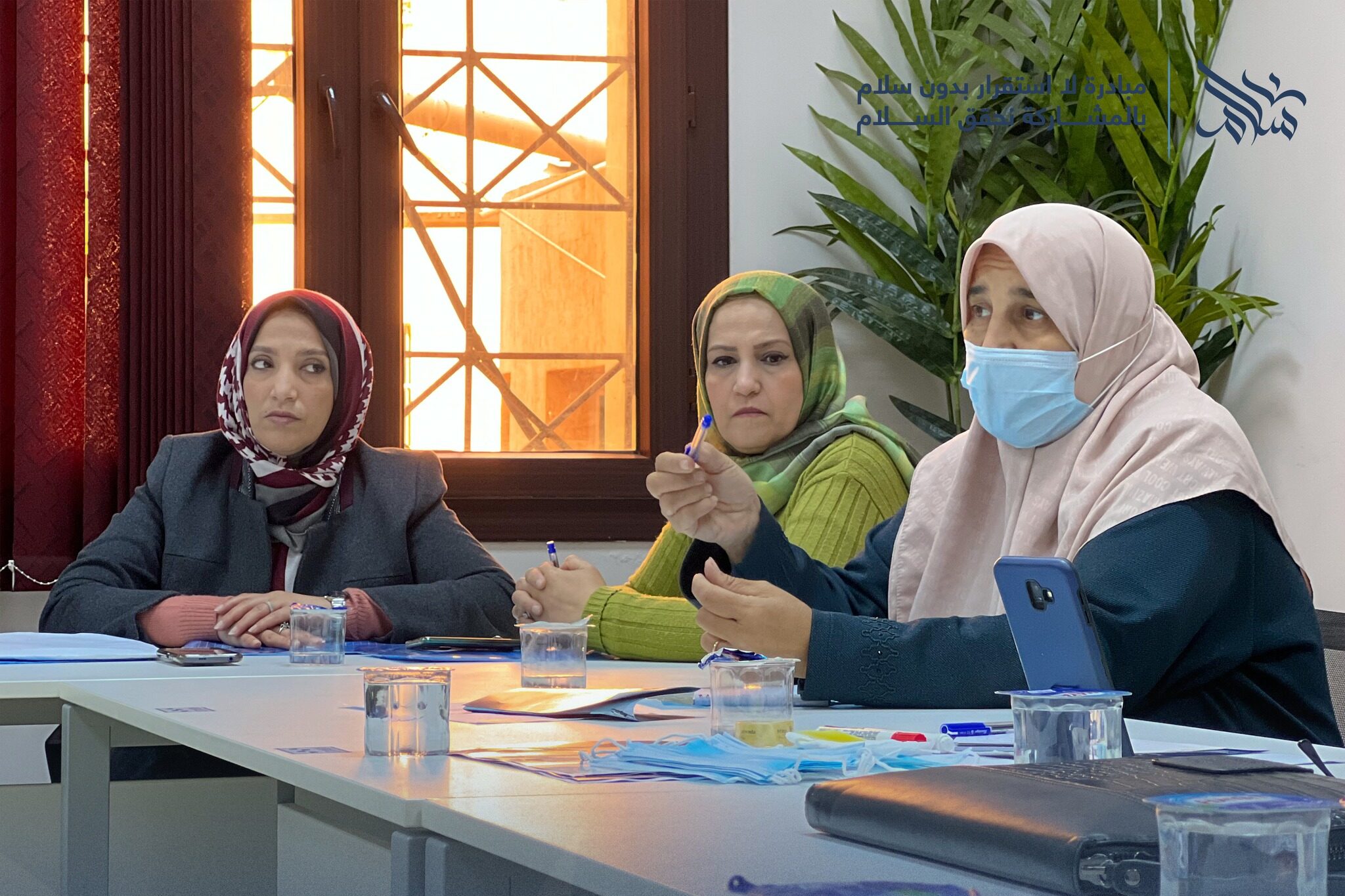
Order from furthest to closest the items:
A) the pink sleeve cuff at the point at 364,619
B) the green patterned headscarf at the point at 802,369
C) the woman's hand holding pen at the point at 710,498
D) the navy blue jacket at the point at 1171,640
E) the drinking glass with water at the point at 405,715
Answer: the green patterned headscarf at the point at 802,369, the pink sleeve cuff at the point at 364,619, the woman's hand holding pen at the point at 710,498, the navy blue jacket at the point at 1171,640, the drinking glass with water at the point at 405,715

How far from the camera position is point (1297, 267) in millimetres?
3043

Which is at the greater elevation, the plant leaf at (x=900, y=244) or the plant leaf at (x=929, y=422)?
the plant leaf at (x=900, y=244)

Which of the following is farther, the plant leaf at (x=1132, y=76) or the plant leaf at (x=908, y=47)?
the plant leaf at (x=908, y=47)

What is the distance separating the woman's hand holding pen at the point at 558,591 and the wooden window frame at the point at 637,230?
116 cm

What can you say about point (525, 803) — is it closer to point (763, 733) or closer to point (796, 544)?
point (763, 733)

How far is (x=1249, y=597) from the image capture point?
1.56m

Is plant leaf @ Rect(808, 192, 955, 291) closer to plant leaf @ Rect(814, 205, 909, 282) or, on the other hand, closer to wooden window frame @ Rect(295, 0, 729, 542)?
plant leaf @ Rect(814, 205, 909, 282)

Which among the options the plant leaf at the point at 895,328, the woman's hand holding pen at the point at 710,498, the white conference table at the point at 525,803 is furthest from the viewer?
the plant leaf at the point at 895,328

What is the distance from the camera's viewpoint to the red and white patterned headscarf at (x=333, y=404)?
269cm

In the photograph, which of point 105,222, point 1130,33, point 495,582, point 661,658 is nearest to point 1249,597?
point 661,658

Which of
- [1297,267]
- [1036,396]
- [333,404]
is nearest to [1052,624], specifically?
[1036,396]

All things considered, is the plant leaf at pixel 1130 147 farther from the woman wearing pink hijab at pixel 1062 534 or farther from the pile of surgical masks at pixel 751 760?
the pile of surgical masks at pixel 751 760

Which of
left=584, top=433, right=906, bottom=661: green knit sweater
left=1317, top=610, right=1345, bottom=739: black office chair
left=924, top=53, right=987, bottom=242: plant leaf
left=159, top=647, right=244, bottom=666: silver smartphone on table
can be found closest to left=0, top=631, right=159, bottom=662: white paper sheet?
left=159, top=647, right=244, bottom=666: silver smartphone on table

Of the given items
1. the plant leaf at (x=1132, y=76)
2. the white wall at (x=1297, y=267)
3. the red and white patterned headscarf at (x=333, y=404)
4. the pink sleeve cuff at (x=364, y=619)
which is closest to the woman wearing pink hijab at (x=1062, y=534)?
the pink sleeve cuff at (x=364, y=619)
